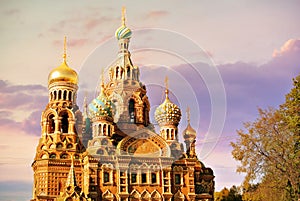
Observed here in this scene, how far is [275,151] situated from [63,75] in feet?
60.4

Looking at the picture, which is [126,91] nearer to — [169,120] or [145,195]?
Result: [169,120]

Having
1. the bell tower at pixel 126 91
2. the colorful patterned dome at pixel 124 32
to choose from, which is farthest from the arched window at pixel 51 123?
the colorful patterned dome at pixel 124 32

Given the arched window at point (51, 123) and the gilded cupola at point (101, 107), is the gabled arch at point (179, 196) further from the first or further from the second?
the arched window at point (51, 123)

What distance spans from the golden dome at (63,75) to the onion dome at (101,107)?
11.1 ft

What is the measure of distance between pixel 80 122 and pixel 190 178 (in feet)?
30.0

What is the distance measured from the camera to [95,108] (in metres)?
30.7

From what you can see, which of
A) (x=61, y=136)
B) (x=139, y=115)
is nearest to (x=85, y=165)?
(x=61, y=136)

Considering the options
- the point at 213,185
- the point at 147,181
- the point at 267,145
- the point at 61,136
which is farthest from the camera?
the point at 213,185

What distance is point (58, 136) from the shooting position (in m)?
32.0

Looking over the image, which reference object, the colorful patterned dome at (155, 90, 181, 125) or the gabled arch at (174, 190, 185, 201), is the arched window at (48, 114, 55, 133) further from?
the gabled arch at (174, 190, 185, 201)

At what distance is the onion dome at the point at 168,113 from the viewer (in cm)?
3247

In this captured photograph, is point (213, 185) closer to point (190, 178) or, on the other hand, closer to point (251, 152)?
point (190, 178)

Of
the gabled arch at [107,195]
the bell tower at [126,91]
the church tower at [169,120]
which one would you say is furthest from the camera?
the bell tower at [126,91]

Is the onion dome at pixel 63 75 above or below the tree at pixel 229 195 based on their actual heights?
above
